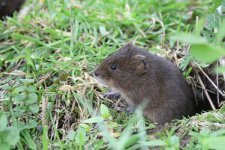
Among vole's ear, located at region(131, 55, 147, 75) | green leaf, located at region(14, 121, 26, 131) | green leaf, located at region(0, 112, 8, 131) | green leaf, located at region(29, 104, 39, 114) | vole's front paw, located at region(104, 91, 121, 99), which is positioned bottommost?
vole's front paw, located at region(104, 91, 121, 99)

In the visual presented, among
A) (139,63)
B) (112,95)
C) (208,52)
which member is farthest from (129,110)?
(208,52)

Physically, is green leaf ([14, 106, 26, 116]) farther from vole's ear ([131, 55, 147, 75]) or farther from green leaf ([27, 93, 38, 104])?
vole's ear ([131, 55, 147, 75])

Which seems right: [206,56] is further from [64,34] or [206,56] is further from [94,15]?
[94,15]

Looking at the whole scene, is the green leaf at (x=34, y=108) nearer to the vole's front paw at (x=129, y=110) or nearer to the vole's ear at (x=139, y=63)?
the vole's front paw at (x=129, y=110)

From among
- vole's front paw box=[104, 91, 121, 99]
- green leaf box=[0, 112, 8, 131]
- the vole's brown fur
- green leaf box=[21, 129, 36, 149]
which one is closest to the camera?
green leaf box=[0, 112, 8, 131]

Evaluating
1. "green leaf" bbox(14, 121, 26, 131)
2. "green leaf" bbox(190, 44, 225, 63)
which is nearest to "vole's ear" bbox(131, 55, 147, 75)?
"green leaf" bbox(14, 121, 26, 131)

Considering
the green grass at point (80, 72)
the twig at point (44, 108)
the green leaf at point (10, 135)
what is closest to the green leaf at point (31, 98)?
the green grass at point (80, 72)

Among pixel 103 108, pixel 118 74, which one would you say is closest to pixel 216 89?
pixel 118 74
